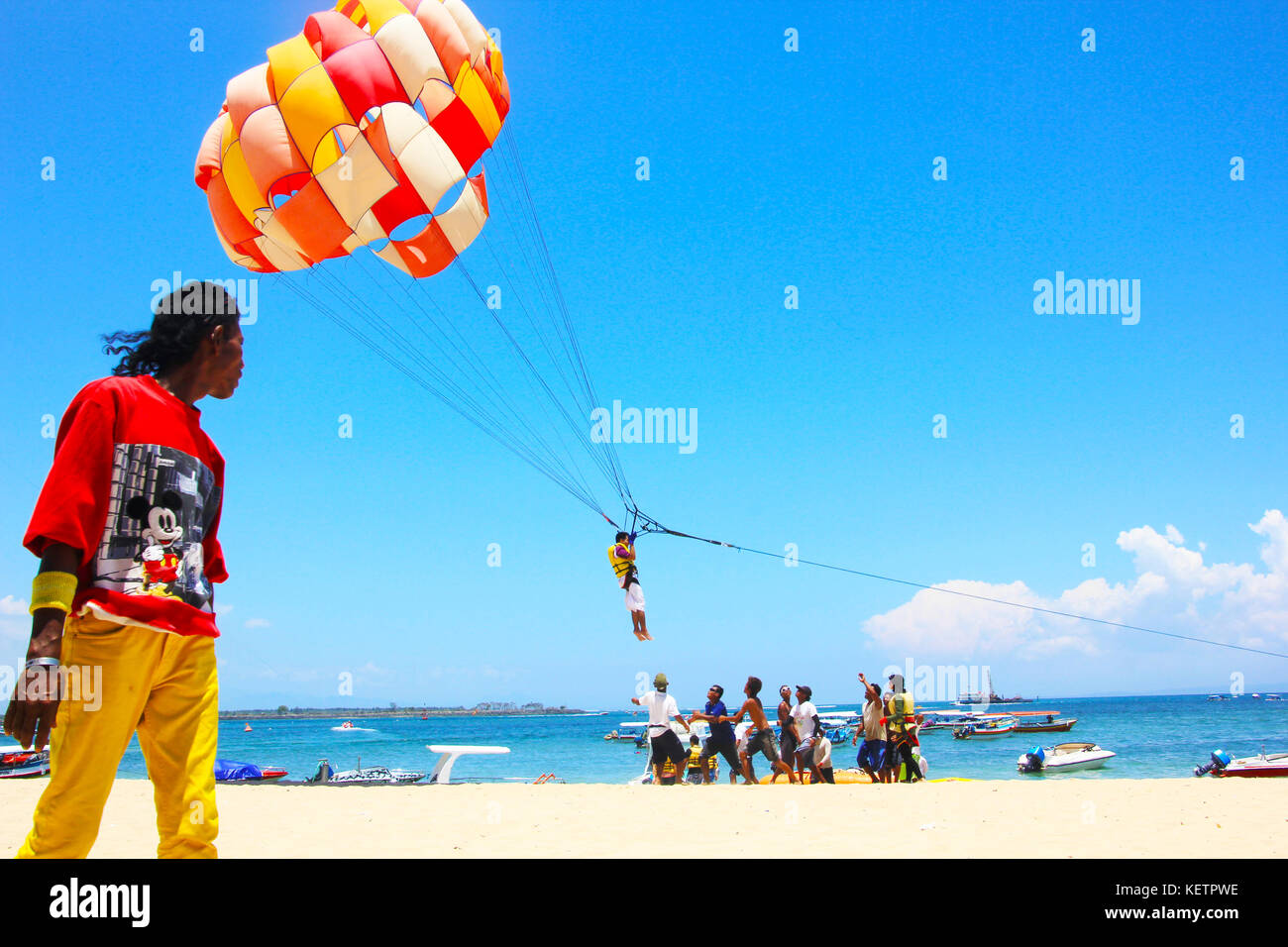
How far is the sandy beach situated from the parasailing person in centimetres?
188

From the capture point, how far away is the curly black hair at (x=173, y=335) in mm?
3041

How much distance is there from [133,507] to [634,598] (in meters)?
7.78

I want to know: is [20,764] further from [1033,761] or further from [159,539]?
[1033,761]

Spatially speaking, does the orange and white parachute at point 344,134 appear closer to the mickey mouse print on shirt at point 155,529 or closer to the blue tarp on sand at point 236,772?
the mickey mouse print on shirt at point 155,529

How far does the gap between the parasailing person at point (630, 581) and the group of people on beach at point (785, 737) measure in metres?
1.41

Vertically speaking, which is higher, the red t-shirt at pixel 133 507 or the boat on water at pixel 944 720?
the red t-shirt at pixel 133 507

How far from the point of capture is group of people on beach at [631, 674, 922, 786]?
1137 centimetres

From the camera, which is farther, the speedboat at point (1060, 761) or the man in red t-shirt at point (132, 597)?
the speedboat at point (1060, 761)

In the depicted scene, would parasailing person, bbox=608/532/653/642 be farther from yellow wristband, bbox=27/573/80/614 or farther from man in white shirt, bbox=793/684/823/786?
yellow wristband, bbox=27/573/80/614

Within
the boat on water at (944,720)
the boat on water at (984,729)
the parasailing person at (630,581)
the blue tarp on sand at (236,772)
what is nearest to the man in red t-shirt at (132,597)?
the parasailing person at (630,581)

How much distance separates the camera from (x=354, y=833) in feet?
19.5

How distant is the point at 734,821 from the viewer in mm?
6398

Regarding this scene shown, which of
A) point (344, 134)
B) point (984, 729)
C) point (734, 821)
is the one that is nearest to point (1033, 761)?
point (734, 821)
